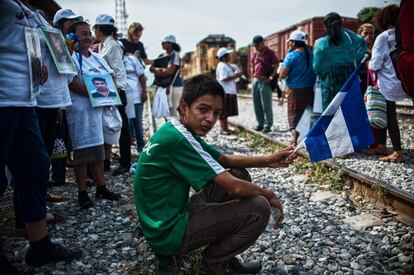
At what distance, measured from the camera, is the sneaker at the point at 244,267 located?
259cm

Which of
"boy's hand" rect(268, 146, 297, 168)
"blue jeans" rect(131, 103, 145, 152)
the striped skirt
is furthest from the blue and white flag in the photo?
"blue jeans" rect(131, 103, 145, 152)

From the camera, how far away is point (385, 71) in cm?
506

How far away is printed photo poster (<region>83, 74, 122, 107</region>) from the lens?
3707 millimetres

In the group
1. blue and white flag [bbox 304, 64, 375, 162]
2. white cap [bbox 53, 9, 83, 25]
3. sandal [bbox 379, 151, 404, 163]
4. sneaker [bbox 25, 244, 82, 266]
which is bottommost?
sneaker [bbox 25, 244, 82, 266]

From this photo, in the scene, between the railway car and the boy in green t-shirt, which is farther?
the railway car

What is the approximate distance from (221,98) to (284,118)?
346 inches

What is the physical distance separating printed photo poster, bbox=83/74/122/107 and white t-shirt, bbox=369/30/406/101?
12.0 feet

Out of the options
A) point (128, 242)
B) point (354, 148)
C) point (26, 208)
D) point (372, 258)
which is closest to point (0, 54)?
point (26, 208)

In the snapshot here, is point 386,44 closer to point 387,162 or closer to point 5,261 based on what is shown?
point 387,162

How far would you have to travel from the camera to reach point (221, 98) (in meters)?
2.36

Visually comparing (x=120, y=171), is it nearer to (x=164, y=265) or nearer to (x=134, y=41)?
(x=134, y=41)

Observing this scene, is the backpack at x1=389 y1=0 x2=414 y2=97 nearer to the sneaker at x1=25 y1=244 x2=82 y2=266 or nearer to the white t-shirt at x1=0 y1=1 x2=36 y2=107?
the white t-shirt at x1=0 y1=1 x2=36 y2=107

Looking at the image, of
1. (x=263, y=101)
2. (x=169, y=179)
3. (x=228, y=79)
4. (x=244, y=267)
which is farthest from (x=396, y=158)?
(x=228, y=79)

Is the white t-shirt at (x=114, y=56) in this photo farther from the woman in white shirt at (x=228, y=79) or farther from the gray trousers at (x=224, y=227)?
the woman in white shirt at (x=228, y=79)
